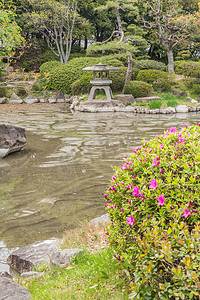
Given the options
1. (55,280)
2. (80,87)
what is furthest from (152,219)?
(80,87)

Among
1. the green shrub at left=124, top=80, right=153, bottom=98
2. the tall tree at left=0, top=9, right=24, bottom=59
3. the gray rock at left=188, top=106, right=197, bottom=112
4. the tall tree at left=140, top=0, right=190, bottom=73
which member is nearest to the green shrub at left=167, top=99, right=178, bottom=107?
the gray rock at left=188, top=106, right=197, bottom=112

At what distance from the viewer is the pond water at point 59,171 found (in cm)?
511

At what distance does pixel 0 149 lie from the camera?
907 cm

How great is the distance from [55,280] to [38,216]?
2.43m

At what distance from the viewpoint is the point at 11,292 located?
262cm

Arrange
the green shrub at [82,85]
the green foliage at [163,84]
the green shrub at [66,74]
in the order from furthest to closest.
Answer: the green shrub at [66,74]
the green shrub at [82,85]
the green foliage at [163,84]

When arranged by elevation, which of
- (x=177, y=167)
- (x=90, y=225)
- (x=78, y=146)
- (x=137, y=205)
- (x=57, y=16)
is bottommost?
(x=78, y=146)

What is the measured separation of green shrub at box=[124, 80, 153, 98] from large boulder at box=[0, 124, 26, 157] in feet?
37.5

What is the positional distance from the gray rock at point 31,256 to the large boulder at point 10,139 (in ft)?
17.6

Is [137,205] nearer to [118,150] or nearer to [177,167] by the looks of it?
[177,167]

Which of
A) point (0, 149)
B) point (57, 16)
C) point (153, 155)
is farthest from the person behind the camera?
point (57, 16)

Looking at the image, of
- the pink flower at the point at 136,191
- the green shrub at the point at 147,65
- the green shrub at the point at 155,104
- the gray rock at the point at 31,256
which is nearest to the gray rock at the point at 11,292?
the gray rock at the point at 31,256

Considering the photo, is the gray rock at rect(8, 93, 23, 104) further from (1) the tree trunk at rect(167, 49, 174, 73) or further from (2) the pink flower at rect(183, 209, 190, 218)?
(2) the pink flower at rect(183, 209, 190, 218)

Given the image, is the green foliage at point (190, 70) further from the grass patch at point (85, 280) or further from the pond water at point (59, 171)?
the grass patch at point (85, 280)
